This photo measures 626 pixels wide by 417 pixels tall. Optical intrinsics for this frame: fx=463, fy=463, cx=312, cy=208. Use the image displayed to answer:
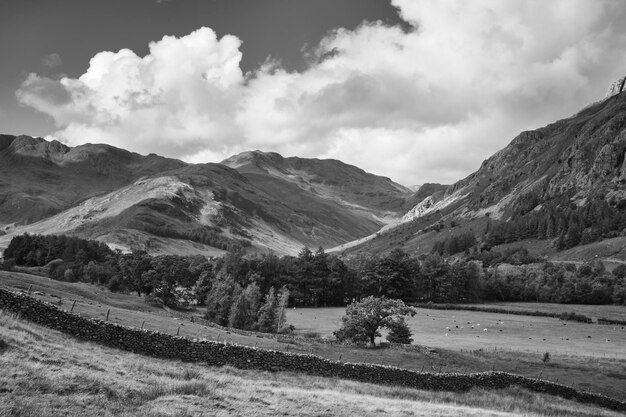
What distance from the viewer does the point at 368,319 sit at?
7912 cm

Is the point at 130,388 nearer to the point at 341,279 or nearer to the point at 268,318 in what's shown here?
the point at 268,318

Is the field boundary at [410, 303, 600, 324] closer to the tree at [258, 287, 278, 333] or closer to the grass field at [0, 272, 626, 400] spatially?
the grass field at [0, 272, 626, 400]

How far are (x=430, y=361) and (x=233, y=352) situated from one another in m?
33.7

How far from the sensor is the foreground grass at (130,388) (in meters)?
20.1

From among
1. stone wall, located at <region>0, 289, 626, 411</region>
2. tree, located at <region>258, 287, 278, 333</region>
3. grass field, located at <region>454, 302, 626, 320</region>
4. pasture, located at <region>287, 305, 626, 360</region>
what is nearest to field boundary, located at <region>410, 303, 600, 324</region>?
grass field, located at <region>454, 302, 626, 320</region>

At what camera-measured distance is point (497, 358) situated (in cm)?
7562

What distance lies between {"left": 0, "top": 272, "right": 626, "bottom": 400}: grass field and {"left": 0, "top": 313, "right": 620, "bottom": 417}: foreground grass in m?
15.7

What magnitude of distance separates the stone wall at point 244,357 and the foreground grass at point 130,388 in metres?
1.59

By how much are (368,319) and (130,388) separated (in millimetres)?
59223

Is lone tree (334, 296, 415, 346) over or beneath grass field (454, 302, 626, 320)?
beneath

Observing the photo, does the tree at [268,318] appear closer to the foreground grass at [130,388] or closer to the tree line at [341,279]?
the tree line at [341,279]

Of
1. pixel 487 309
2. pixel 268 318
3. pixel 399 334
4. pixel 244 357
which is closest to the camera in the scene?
pixel 244 357

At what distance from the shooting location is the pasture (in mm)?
94125

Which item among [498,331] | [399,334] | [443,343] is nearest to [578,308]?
[498,331]
